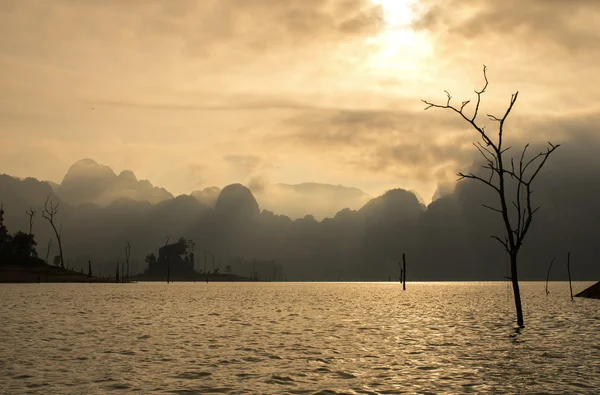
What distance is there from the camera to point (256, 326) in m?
50.8

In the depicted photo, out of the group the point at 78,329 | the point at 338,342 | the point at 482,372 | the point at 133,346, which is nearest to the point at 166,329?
the point at 78,329

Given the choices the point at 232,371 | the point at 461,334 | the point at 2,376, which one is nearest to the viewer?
the point at 2,376

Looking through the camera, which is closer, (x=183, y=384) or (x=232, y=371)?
(x=183, y=384)

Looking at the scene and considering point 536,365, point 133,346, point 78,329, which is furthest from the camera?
point 78,329

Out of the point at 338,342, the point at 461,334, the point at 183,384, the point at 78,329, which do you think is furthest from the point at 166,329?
the point at 183,384

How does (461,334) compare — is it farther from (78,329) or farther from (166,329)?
(78,329)

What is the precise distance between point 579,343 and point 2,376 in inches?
1233

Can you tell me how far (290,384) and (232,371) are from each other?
4009 mm

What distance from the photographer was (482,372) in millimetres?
26172

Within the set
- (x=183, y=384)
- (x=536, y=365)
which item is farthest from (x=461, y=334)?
(x=183, y=384)

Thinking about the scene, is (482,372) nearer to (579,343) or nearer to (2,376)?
(579,343)

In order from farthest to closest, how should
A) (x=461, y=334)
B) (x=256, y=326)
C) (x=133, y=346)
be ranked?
(x=256, y=326) < (x=461, y=334) < (x=133, y=346)

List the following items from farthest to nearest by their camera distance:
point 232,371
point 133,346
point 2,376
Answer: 1. point 133,346
2. point 232,371
3. point 2,376

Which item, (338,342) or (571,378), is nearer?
(571,378)
